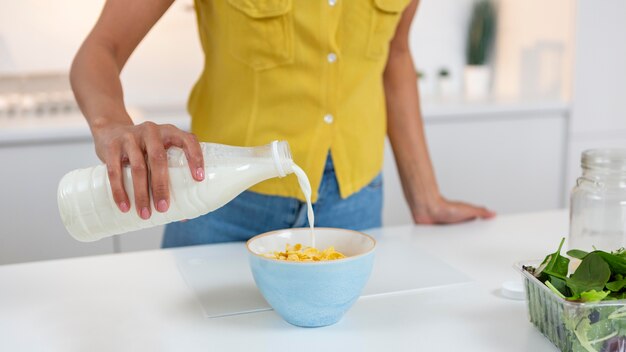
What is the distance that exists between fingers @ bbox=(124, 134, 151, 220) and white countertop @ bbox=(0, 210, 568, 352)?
0.47 feet

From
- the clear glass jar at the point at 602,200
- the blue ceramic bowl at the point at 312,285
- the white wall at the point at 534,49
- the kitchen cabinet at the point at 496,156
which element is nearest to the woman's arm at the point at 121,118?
the blue ceramic bowl at the point at 312,285

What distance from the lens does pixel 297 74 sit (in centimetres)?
129

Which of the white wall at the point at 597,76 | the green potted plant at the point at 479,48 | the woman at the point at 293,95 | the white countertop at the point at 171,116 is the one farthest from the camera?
the green potted plant at the point at 479,48

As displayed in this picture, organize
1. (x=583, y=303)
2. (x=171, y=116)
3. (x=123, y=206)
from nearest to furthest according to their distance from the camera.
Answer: (x=583, y=303) < (x=123, y=206) < (x=171, y=116)

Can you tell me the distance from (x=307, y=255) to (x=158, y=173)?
0.63 feet

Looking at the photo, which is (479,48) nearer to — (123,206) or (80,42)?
(80,42)

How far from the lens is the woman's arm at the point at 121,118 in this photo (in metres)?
0.84

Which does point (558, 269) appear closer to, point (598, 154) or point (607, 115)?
point (598, 154)

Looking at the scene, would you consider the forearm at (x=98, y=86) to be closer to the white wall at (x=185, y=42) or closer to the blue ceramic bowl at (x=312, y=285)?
the blue ceramic bowl at (x=312, y=285)

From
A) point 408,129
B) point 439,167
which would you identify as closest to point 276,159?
point 408,129

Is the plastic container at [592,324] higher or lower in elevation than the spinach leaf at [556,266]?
lower

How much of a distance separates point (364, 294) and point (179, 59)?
1922 mm

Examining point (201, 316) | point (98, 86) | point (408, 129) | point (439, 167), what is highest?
point (98, 86)

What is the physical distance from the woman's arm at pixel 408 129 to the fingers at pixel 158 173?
65 cm
